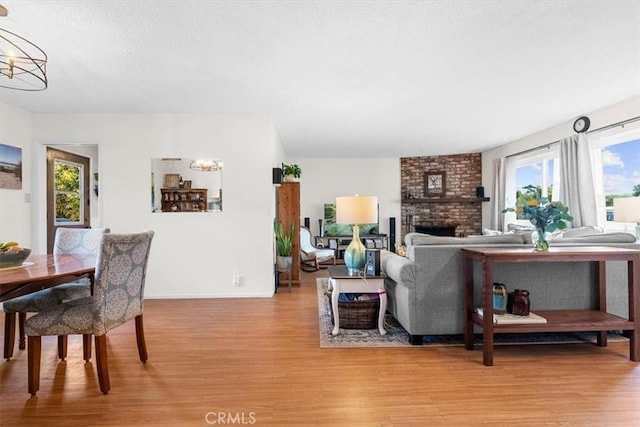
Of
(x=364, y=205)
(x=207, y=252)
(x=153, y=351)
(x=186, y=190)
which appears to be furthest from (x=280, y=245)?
(x=153, y=351)

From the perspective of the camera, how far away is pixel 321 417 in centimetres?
175

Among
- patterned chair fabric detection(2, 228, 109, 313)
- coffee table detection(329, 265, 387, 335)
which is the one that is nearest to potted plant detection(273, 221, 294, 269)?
coffee table detection(329, 265, 387, 335)

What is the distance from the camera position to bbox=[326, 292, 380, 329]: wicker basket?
297 centimetres

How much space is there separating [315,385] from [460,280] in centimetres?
141

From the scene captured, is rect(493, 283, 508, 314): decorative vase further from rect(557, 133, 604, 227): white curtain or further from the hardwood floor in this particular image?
rect(557, 133, 604, 227): white curtain

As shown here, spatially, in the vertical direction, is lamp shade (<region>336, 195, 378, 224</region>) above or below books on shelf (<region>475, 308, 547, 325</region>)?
above

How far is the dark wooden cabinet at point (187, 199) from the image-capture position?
13.9 ft

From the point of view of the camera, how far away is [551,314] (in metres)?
2.58

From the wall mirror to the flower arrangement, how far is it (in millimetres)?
3381

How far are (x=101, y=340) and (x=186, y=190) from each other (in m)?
2.53

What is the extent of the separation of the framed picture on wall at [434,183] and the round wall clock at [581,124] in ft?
10.4

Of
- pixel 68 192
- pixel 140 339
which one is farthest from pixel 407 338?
pixel 68 192

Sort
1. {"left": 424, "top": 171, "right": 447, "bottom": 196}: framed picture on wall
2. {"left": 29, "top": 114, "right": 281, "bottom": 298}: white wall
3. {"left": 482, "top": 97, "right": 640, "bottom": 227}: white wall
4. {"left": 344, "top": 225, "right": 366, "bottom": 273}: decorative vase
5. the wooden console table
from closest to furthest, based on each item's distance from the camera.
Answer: the wooden console table, {"left": 344, "top": 225, "right": 366, "bottom": 273}: decorative vase, {"left": 482, "top": 97, "right": 640, "bottom": 227}: white wall, {"left": 29, "top": 114, "right": 281, "bottom": 298}: white wall, {"left": 424, "top": 171, "right": 447, "bottom": 196}: framed picture on wall

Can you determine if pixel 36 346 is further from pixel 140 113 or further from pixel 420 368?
pixel 140 113
